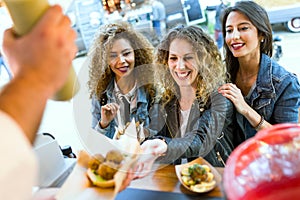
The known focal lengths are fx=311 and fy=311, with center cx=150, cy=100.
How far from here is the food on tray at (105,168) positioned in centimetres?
61

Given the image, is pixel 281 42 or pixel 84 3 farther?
pixel 281 42

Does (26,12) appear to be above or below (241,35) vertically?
above

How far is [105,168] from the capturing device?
614 mm

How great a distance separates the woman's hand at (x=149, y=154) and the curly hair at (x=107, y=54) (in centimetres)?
17

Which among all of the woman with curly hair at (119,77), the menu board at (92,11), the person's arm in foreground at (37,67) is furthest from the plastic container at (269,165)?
the menu board at (92,11)

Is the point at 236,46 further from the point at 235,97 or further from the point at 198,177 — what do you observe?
the point at 198,177

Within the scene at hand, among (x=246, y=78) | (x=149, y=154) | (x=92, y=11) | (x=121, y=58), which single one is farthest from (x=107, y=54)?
(x=92, y=11)

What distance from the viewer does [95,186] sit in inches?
24.9

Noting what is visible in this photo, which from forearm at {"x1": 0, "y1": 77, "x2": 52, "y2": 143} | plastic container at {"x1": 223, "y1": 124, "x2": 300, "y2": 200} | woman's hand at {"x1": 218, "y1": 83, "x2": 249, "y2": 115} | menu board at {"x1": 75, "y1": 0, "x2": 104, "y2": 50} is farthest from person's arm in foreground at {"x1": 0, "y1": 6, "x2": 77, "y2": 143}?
menu board at {"x1": 75, "y1": 0, "x2": 104, "y2": 50}

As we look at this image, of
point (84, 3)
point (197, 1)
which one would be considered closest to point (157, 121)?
point (84, 3)

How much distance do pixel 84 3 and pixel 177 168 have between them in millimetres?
965

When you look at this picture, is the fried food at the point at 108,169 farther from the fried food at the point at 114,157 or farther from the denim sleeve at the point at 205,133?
the denim sleeve at the point at 205,133

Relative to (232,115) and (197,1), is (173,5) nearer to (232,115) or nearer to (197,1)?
(197,1)

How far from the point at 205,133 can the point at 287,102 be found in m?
0.25
